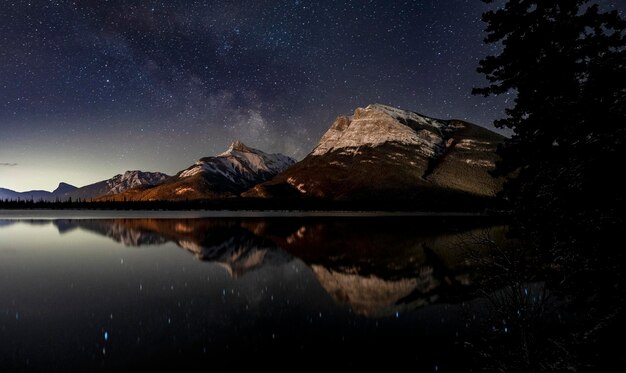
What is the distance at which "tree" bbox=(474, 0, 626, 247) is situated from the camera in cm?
1196

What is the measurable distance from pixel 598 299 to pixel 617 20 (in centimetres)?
1455

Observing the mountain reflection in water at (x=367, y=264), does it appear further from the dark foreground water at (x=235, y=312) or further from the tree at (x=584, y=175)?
the tree at (x=584, y=175)

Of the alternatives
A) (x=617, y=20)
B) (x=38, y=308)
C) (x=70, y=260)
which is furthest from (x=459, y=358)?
(x=70, y=260)

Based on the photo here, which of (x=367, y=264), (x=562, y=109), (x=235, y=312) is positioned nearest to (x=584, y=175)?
(x=562, y=109)

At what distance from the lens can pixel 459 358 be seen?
1662 centimetres

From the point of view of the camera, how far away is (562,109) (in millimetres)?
14148

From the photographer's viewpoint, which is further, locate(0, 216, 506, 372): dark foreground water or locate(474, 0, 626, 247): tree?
locate(0, 216, 506, 372): dark foreground water

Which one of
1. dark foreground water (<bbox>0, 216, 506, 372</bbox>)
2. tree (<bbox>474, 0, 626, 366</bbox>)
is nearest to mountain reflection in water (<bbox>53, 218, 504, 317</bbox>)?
dark foreground water (<bbox>0, 216, 506, 372</bbox>)

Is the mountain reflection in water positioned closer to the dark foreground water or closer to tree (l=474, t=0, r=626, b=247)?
the dark foreground water

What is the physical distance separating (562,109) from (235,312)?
1901 centimetres

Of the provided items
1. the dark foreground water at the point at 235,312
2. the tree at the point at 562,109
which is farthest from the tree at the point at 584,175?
the dark foreground water at the point at 235,312

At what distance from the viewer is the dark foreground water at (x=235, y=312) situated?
54.5 ft

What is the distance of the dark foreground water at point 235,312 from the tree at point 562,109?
3.57 meters

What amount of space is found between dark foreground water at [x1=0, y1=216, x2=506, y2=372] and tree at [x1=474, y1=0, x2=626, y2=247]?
11.7 feet
